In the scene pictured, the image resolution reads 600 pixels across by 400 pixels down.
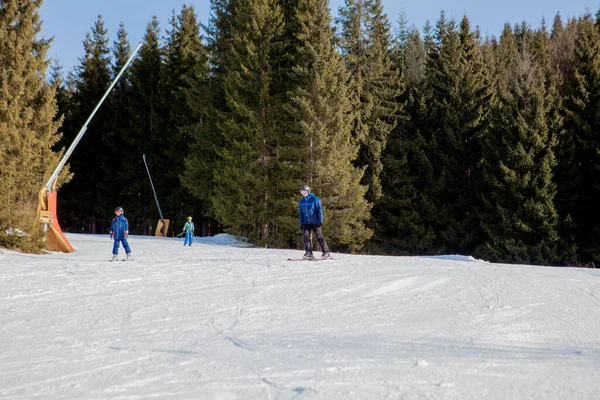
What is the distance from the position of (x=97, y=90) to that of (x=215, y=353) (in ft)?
152

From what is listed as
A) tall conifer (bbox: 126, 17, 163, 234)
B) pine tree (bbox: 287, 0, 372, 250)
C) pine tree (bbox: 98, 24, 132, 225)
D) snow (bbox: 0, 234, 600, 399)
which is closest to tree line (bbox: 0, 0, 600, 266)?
pine tree (bbox: 287, 0, 372, 250)

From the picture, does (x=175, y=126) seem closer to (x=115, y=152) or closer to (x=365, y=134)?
(x=115, y=152)

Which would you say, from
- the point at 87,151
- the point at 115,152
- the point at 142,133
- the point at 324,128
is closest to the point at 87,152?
the point at 87,151

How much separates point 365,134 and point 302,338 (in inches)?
1035

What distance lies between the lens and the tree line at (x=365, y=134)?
2345 centimetres

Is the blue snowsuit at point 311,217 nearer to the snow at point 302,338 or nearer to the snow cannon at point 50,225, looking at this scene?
the snow at point 302,338

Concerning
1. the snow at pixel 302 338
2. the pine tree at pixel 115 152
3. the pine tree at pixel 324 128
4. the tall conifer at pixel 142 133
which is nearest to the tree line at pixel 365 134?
the pine tree at pixel 324 128

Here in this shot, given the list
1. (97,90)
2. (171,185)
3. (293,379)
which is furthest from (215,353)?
(97,90)

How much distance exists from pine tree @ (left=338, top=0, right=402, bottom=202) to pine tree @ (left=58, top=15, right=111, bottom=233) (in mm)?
24817

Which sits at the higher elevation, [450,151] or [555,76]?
[555,76]

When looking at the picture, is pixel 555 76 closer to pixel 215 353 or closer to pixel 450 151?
pixel 450 151

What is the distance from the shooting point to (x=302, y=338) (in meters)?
4.49

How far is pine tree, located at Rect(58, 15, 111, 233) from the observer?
44531 millimetres

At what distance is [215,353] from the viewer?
159 inches
